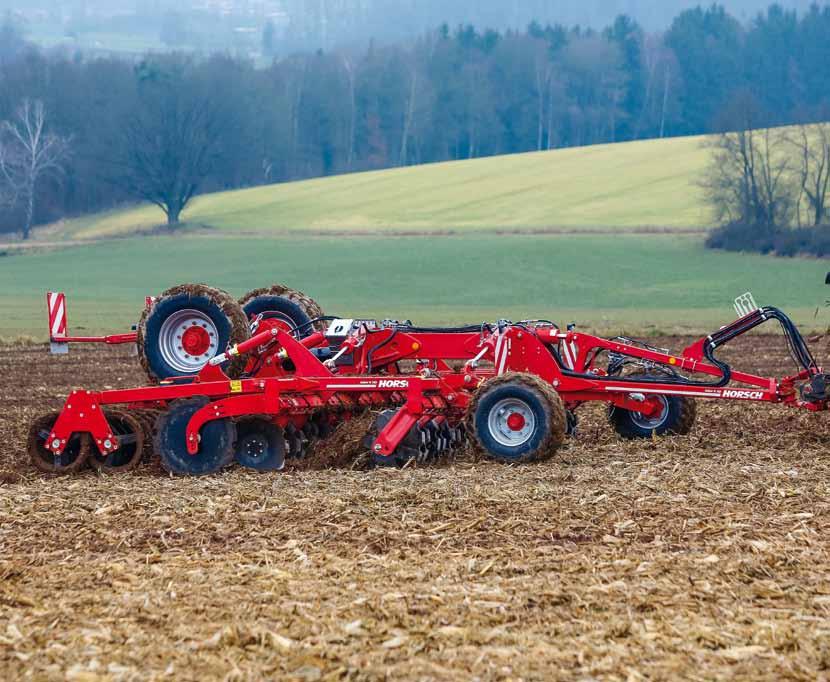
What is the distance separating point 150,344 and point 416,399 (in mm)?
2851

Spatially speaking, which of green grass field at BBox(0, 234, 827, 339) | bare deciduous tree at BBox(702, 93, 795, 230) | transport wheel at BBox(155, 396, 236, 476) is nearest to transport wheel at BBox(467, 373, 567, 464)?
transport wheel at BBox(155, 396, 236, 476)

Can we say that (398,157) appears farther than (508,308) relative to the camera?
Yes

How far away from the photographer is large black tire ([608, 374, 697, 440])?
1362cm

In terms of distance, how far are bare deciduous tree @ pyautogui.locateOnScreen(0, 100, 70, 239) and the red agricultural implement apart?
76.1 metres

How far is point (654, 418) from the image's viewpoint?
13.7 metres

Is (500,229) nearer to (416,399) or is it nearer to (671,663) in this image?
(416,399)

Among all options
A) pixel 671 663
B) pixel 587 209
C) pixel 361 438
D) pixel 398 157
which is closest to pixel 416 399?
pixel 361 438

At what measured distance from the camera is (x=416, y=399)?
12141 millimetres

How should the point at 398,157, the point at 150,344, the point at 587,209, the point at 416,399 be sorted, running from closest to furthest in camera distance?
the point at 416,399 < the point at 150,344 < the point at 587,209 < the point at 398,157

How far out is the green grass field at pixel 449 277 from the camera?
38094 millimetres

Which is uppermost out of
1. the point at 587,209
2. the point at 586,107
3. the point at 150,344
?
the point at 586,107

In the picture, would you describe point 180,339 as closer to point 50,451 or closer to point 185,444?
point 185,444

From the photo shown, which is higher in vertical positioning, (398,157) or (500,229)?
(398,157)

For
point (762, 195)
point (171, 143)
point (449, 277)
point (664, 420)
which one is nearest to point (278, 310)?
point (664, 420)
